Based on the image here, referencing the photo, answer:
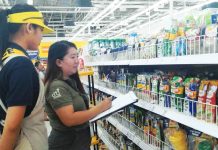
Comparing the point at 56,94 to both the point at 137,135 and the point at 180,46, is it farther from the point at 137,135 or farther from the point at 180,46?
the point at 137,135

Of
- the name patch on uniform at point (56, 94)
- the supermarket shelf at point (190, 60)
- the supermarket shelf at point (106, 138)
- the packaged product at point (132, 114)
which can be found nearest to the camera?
the supermarket shelf at point (190, 60)

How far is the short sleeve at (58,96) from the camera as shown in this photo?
184cm

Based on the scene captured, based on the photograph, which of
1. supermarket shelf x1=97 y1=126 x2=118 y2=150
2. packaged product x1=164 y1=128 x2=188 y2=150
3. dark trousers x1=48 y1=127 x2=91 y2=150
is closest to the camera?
packaged product x1=164 y1=128 x2=188 y2=150

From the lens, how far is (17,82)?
4.50ft

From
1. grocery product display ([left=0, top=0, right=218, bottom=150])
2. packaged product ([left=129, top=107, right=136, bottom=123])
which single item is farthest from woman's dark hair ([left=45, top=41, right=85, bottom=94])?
packaged product ([left=129, top=107, right=136, bottom=123])

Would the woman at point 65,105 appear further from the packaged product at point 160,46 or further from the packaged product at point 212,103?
the packaged product at point 212,103

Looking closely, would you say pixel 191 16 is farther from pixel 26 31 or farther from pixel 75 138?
pixel 75 138

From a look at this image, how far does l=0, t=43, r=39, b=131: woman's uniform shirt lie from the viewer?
1369 millimetres

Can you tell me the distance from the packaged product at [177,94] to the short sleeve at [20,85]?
39.3 inches

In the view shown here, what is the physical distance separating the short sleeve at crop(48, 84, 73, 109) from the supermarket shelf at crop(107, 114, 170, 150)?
2.94 feet

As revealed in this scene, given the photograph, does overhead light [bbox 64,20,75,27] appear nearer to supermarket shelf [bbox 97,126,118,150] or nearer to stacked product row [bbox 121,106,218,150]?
supermarket shelf [bbox 97,126,118,150]

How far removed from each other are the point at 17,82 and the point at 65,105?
20.4 inches

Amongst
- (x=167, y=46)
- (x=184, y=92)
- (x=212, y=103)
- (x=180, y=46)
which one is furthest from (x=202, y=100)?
(x=167, y=46)

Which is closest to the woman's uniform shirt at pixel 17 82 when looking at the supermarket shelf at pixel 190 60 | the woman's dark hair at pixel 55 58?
the woman's dark hair at pixel 55 58
